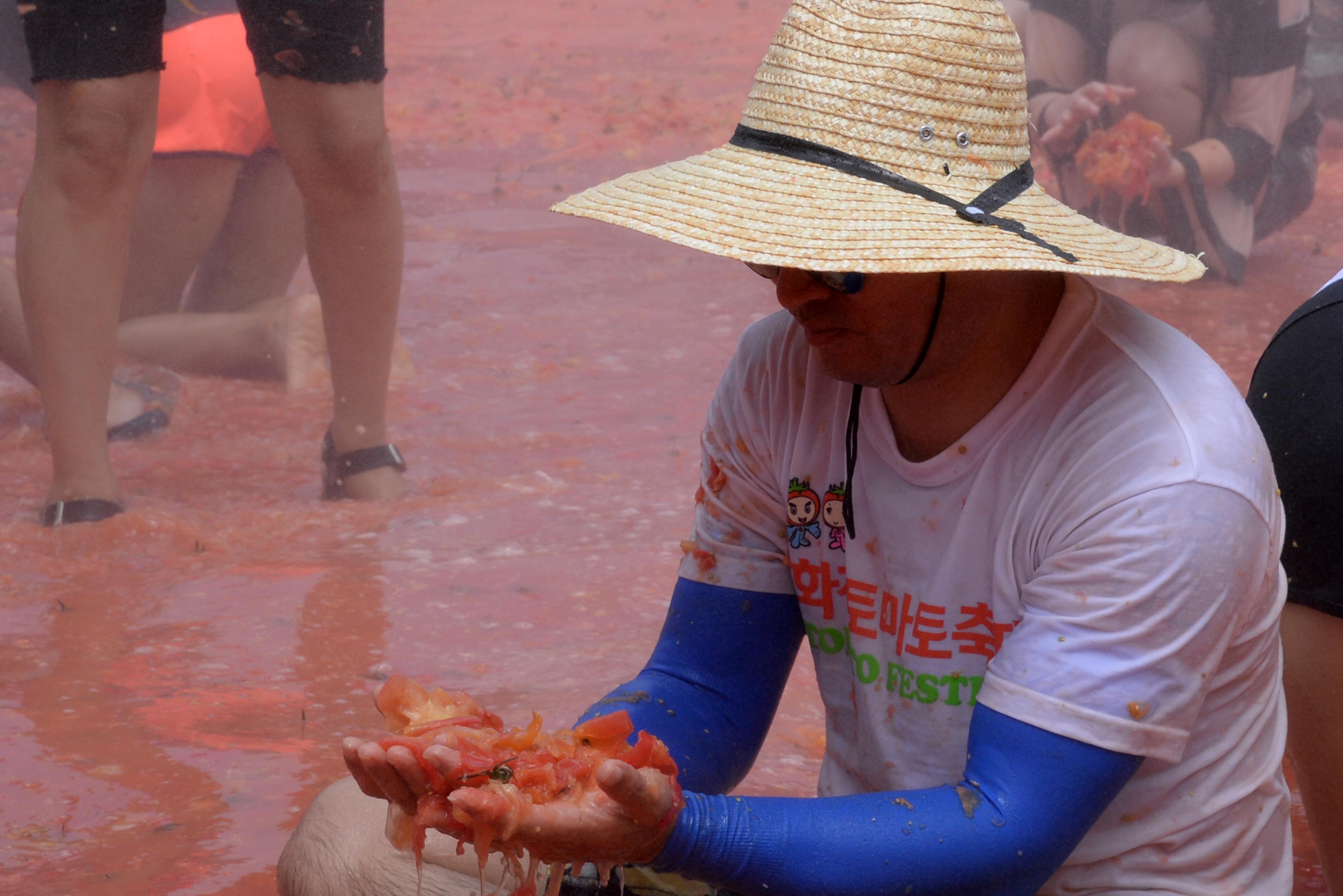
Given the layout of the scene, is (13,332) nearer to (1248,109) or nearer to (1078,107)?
(1078,107)

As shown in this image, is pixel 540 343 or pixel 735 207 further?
pixel 540 343

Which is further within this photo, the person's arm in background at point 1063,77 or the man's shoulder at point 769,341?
the person's arm in background at point 1063,77

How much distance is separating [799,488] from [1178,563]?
40cm

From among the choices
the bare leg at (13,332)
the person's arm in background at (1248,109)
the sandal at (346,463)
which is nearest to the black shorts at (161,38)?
the sandal at (346,463)

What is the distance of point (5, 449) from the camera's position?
10.6 feet

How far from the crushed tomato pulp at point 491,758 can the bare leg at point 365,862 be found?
194 millimetres

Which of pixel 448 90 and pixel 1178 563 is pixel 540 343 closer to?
pixel 1178 563

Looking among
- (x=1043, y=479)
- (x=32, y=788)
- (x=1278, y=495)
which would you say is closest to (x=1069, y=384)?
(x=1043, y=479)

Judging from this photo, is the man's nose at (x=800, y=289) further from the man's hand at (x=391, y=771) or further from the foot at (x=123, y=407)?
the foot at (x=123, y=407)

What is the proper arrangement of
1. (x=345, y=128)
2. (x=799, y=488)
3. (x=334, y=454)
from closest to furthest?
(x=799, y=488) < (x=345, y=128) < (x=334, y=454)

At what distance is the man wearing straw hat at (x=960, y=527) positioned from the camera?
1.10 m

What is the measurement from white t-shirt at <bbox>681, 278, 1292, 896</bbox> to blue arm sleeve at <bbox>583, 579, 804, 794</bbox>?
0.03m

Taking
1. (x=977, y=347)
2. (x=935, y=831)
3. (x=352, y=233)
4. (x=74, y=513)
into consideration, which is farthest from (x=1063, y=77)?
(x=935, y=831)

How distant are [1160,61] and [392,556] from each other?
350cm
